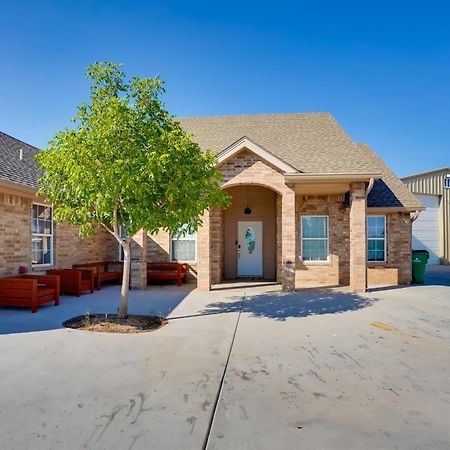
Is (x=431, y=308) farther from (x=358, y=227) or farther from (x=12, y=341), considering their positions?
(x=12, y=341)

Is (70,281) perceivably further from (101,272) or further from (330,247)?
(330,247)

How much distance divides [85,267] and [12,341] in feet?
22.4

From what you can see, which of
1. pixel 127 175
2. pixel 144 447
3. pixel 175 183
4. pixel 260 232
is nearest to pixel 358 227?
pixel 260 232

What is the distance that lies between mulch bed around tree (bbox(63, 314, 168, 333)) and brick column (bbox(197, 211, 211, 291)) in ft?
11.9

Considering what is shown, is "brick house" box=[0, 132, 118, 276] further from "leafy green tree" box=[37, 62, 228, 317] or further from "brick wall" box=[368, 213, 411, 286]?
"brick wall" box=[368, 213, 411, 286]

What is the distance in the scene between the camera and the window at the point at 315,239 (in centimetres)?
1277

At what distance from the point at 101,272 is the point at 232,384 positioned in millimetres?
9752

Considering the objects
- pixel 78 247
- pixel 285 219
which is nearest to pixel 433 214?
pixel 285 219

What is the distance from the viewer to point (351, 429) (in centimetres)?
312

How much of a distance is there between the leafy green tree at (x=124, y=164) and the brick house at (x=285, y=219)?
130 inches

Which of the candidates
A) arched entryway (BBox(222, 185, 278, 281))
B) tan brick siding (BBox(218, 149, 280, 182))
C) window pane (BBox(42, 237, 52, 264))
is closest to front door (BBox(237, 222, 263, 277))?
arched entryway (BBox(222, 185, 278, 281))

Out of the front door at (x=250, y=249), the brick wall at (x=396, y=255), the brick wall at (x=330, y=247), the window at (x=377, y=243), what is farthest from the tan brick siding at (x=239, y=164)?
the brick wall at (x=396, y=255)

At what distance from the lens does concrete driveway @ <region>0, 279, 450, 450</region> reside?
301cm

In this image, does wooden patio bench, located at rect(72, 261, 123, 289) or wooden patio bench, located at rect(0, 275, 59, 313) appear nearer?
wooden patio bench, located at rect(0, 275, 59, 313)
